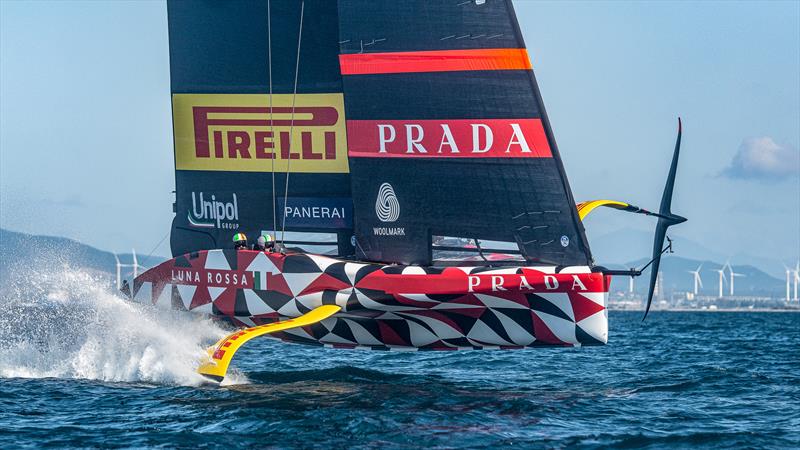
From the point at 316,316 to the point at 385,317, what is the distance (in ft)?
3.64

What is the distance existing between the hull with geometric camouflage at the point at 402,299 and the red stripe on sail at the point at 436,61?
241 cm

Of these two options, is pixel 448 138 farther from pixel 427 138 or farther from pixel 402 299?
pixel 402 299

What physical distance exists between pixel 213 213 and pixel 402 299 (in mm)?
4611

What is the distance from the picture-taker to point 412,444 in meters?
9.20

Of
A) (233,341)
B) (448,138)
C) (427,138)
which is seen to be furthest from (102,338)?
(448,138)

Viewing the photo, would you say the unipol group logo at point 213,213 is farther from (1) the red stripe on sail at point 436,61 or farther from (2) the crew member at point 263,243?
(1) the red stripe on sail at point 436,61

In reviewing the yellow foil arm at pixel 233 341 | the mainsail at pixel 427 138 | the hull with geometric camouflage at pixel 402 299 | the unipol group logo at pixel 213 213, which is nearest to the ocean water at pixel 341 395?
the yellow foil arm at pixel 233 341

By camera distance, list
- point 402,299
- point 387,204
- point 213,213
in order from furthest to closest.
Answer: point 213,213 → point 387,204 → point 402,299

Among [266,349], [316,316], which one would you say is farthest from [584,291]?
[266,349]

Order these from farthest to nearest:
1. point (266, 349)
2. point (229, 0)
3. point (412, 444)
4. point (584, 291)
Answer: point (266, 349) < point (229, 0) < point (584, 291) < point (412, 444)

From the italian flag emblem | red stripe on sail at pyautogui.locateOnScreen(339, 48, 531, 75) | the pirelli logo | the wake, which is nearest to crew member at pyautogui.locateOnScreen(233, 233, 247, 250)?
the italian flag emblem

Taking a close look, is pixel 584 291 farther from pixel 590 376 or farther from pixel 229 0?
pixel 229 0

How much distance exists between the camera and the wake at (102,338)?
44.5 feet

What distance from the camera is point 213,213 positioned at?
16.0m
